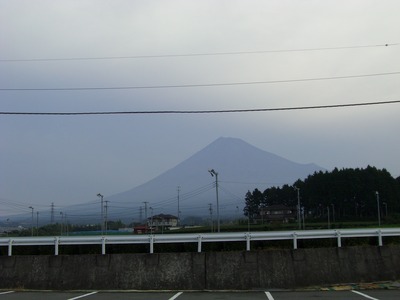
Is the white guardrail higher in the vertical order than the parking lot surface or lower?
higher

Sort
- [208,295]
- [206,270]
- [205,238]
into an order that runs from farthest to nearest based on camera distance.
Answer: [205,238] < [206,270] < [208,295]

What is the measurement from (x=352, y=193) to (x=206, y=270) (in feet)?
354

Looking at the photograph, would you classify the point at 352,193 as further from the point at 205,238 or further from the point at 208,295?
the point at 208,295

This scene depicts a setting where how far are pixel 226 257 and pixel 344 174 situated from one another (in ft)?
355

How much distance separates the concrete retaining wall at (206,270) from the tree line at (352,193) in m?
96.7

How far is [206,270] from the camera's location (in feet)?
47.4

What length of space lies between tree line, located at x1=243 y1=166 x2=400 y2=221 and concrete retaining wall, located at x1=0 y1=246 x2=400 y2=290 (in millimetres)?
96672

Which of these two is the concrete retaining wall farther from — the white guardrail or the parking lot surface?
the parking lot surface

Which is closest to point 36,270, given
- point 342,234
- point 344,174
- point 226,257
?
point 226,257

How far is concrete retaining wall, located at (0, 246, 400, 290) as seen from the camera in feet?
47.1

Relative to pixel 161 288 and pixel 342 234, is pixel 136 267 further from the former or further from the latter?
pixel 342 234

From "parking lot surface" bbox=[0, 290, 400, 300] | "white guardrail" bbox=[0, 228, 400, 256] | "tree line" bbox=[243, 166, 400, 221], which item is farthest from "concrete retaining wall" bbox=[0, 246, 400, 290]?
"tree line" bbox=[243, 166, 400, 221]

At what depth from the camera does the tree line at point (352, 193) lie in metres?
114

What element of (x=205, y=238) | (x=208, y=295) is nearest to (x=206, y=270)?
(x=205, y=238)
